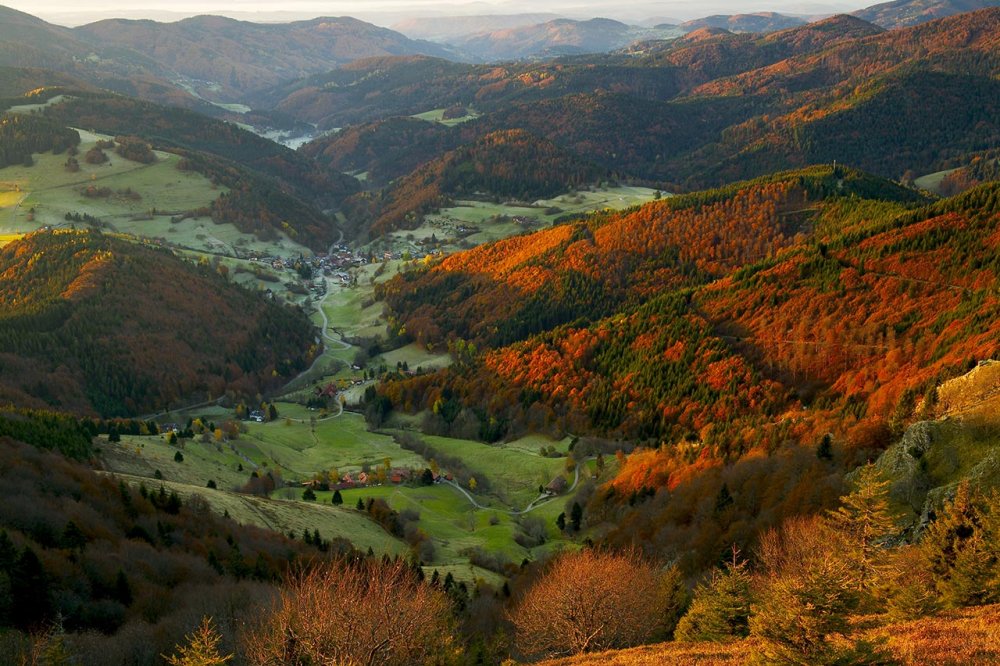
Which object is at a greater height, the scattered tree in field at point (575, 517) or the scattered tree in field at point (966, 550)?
the scattered tree in field at point (966, 550)

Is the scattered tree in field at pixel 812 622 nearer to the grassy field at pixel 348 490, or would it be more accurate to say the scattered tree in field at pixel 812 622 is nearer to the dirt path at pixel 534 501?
the grassy field at pixel 348 490

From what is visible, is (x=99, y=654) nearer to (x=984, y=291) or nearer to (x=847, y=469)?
(x=847, y=469)

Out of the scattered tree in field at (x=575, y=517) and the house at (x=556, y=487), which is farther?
the house at (x=556, y=487)

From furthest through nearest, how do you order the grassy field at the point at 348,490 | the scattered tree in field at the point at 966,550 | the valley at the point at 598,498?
the grassy field at the point at 348,490 → the valley at the point at 598,498 → the scattered tree in field at the point at 966,550

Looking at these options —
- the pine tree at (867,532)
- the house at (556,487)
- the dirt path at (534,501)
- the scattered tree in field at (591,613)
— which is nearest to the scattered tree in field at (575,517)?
the dirt path at (534,501)

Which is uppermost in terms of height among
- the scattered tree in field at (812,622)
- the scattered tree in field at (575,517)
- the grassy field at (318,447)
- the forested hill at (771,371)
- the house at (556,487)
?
the scattered tree in field at (812,622)

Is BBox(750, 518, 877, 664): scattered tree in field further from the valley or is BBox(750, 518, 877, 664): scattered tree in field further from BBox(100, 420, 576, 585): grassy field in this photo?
BBox(100, 420, 576, 585): grassy field
